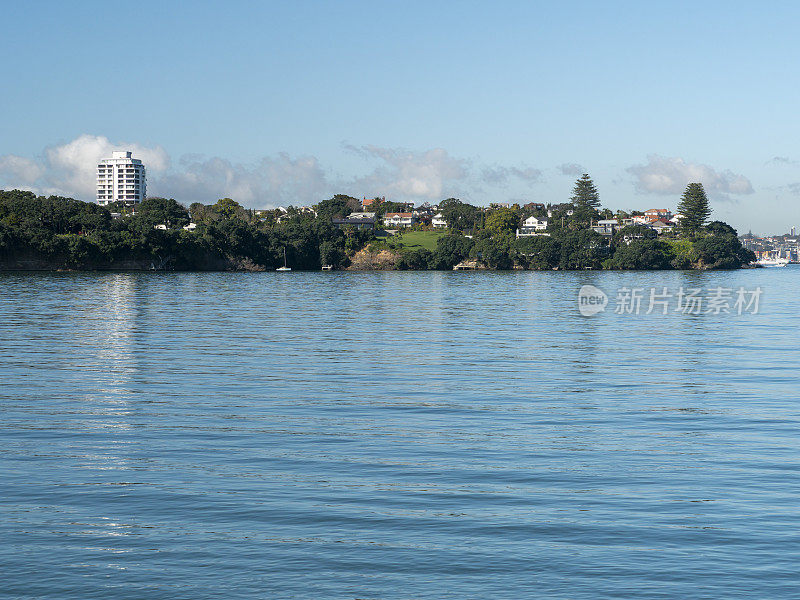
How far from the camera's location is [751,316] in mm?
57812

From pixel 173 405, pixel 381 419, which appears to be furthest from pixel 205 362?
pixel 381 419

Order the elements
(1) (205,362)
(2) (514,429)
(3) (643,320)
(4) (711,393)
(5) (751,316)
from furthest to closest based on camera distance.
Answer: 1. (5) (751,316)
2. (3) (643,320)
3. (1) (205,362)
4. (4) (711,393)
5. (2) (514,429)

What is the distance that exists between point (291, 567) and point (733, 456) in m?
9.02

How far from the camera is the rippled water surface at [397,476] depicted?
9.84m

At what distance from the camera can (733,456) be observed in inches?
619

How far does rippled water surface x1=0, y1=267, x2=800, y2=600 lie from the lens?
9836 mm

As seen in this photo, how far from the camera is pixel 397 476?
46.2ft

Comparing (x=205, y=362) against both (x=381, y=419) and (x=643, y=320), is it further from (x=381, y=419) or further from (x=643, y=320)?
(x=643, y=320)

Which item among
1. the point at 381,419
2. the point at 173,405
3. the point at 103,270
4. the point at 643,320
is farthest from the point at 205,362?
the point at 103,270

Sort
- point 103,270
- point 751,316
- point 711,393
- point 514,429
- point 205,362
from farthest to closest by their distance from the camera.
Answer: point 103,270, point 751,316, point 205,362, point 711,393, point 514,429

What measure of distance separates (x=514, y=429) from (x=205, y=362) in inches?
583

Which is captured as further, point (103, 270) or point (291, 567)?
point (103, 270)

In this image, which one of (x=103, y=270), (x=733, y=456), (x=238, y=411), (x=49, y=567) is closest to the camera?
(x=49, y=567)

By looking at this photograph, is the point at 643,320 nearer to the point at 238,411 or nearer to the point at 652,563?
the point at 238,411
